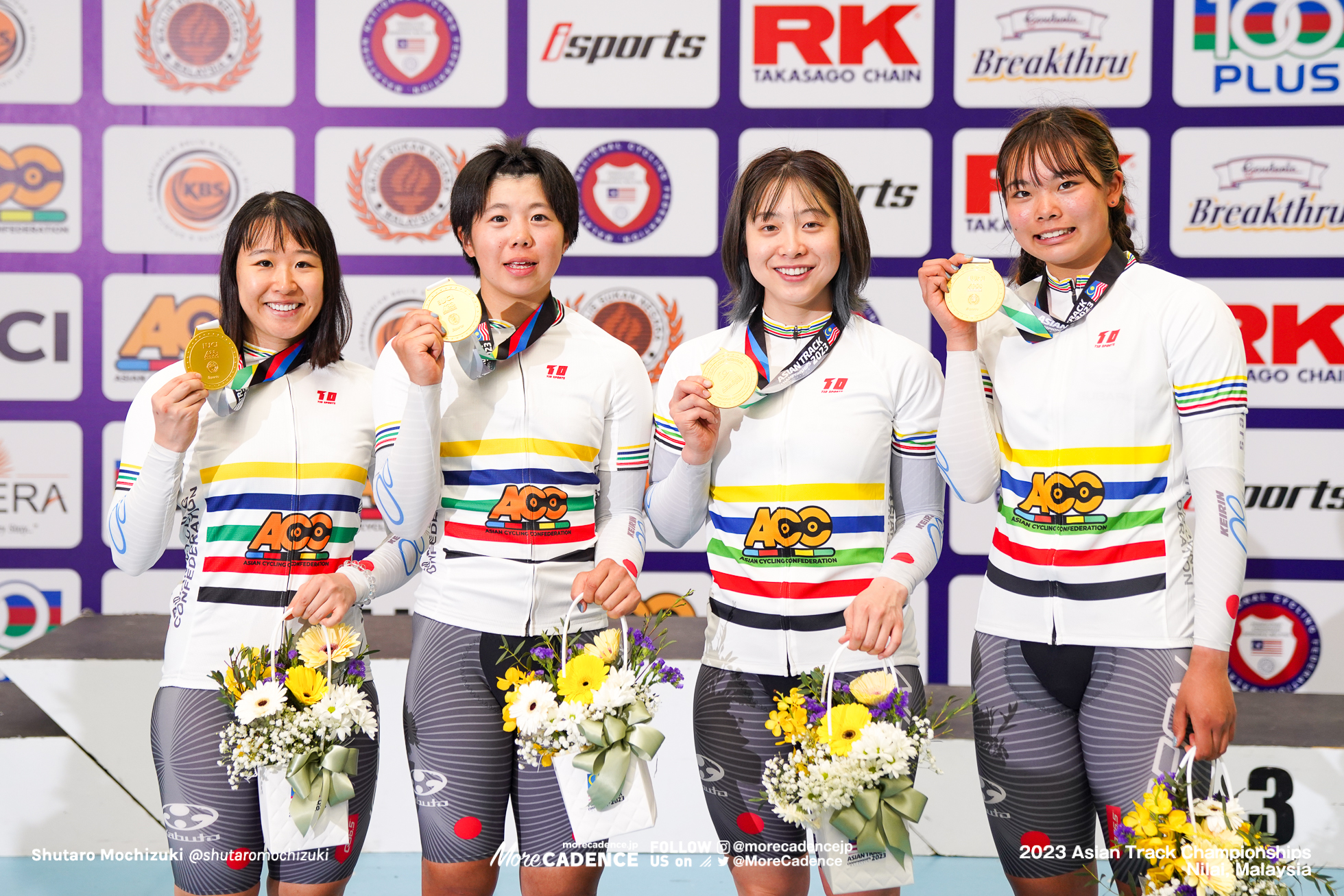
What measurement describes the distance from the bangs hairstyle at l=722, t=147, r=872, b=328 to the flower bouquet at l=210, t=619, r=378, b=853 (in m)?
1.13

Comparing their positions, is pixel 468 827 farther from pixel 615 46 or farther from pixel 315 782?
pixel 615 46

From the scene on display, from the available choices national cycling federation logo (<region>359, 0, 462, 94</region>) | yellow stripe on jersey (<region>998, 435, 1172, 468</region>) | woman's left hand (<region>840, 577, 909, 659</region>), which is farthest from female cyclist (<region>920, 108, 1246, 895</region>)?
national cycling federation logo (<region>359, 0, 462, 94</region>)

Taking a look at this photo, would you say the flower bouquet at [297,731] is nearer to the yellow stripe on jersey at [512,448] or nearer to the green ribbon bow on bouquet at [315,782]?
the green ribbon bow on bouquet at [315,782]

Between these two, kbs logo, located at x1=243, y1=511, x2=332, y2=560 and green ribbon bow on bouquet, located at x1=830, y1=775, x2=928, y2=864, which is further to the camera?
kbs logo, located at x1=243, y1=511, x2=332, y2=560

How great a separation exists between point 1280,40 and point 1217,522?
10.4 feet

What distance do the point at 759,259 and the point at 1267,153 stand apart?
10.2ft

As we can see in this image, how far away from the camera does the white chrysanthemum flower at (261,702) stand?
1874 millimetres

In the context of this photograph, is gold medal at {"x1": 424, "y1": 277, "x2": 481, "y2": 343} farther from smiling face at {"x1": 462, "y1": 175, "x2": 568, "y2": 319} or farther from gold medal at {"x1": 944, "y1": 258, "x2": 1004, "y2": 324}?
gold medal at {"x1": 944, "y1": 258, "x2": 1004, "y2": 324}

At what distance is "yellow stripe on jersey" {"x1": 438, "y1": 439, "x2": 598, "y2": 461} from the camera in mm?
2023

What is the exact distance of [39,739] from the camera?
323 centimetres

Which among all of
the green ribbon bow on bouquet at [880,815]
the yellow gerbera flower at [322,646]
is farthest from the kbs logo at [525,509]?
the green ribbon bow on bouquet at [880,815]

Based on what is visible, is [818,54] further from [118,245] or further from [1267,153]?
[118,245]

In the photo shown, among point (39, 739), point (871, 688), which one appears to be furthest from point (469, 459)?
point (39, 739)

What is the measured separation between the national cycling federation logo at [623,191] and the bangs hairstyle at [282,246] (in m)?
2.00
